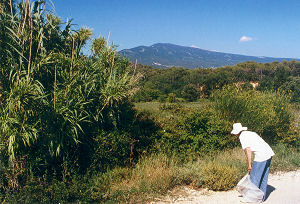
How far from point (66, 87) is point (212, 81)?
144 feet

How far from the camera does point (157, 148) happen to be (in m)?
8.23

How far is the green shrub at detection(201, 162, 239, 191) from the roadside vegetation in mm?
24

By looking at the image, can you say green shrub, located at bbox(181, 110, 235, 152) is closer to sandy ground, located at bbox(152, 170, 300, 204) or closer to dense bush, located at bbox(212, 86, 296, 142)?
dense bush, located at bbox(212, 86, 296, 142)

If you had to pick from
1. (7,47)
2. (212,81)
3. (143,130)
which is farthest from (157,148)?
(212,81)

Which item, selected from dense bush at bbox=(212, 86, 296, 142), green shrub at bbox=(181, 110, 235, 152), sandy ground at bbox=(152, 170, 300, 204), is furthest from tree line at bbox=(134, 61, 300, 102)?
sandy ground at bbox=(152, 170, 300, 204)

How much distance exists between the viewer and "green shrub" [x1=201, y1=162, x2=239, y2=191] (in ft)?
20.0

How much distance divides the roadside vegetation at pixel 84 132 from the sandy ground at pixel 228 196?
0.24 meters

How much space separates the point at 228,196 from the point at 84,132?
3906 mm

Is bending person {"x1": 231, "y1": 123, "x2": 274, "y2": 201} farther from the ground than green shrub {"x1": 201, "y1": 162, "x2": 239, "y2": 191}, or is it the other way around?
bending person {"x1": 231, "y1": 123, "x2": 274, "y2": 201}

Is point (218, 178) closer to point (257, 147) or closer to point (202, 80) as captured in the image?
point (257, 147)

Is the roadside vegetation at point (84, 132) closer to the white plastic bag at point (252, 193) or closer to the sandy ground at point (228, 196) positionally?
the sandy ground at point (228, 196)

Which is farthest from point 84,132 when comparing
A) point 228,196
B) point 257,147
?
point 257,147

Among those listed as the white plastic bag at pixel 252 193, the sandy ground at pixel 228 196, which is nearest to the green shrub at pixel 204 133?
the sandy ground at pixel 228 196

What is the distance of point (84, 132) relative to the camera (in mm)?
6996
